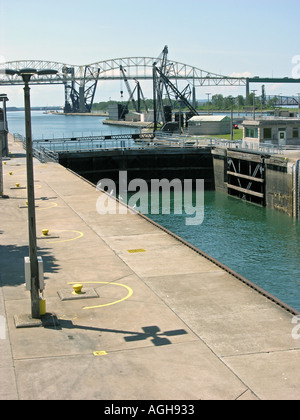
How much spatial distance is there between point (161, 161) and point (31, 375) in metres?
56.2

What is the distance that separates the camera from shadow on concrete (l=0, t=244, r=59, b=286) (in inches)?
842

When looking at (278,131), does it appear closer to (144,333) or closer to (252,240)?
(252,240)

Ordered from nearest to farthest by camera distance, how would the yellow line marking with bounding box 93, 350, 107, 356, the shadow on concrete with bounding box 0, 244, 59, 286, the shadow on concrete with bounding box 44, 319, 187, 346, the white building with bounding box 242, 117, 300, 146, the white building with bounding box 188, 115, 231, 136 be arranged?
the yellow line marking with bounding box 93, 350, 107, 356 < the shadow on concrete with bounding box 44, 319, 187, 346 < the shadow on concrete with bounding box 0, 244, 59, 286 < the white building with bounding box 242, 117, 300, 146 < the white building with bounding box 188, 115, 231, 136

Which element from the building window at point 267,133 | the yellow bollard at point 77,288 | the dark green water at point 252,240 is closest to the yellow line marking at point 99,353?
the yellow bollard at point 77,288

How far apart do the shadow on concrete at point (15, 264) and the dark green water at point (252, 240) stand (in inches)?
386

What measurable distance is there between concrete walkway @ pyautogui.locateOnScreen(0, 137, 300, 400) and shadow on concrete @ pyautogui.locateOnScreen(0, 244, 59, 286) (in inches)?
1.5

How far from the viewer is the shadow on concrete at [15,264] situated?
842 inches

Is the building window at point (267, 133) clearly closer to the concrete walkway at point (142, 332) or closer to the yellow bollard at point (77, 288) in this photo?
the concrete walkway at point (142, 332)

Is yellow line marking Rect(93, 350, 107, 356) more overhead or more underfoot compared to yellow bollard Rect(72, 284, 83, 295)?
more underfoot

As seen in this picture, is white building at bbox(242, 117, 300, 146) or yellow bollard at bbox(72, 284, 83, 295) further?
white building at bbox(242, 117, 300, 146)

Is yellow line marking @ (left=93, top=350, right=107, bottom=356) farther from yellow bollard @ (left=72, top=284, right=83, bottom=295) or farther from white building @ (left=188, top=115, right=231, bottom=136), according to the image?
white building @ (left=188, top=115, right=231, bottom=136)

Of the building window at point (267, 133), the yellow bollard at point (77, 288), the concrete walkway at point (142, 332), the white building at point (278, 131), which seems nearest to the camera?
the concrete walkway at point (142, 332)

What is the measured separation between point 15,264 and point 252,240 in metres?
20.9

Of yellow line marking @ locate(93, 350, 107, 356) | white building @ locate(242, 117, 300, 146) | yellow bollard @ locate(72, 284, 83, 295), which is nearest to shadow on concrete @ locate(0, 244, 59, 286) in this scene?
yellow bollard @ locate(72, 284, 83, 295)
